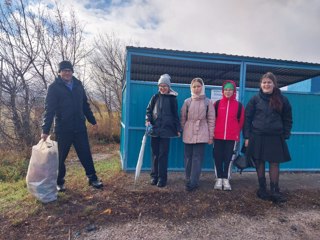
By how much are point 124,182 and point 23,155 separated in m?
4.29

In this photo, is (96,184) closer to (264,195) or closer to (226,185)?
(226,185)

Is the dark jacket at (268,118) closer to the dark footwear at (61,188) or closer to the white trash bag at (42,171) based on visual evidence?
the white trash bag at (42,171)

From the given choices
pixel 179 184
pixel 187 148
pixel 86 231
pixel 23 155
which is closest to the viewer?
pixel 86 231

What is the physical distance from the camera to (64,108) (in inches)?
153

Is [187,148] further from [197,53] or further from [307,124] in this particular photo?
[307,124]

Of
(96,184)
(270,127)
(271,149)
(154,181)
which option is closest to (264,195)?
(271,149)

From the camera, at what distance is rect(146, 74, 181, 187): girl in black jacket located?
4242 millimetres

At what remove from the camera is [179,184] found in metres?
4.63

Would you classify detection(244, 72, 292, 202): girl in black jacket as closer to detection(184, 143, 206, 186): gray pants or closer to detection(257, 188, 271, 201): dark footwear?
detection(257, 188, 271, 201): dark footwear

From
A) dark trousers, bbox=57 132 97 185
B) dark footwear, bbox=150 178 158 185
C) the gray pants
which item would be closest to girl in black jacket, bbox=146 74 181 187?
dark footwear, bbox=150 178 158 185

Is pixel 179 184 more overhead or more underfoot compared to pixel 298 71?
more underfoot

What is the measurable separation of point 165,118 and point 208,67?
2.80m

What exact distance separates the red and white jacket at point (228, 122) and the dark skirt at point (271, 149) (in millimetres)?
378

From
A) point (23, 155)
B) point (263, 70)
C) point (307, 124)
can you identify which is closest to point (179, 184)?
point (307, 124)
